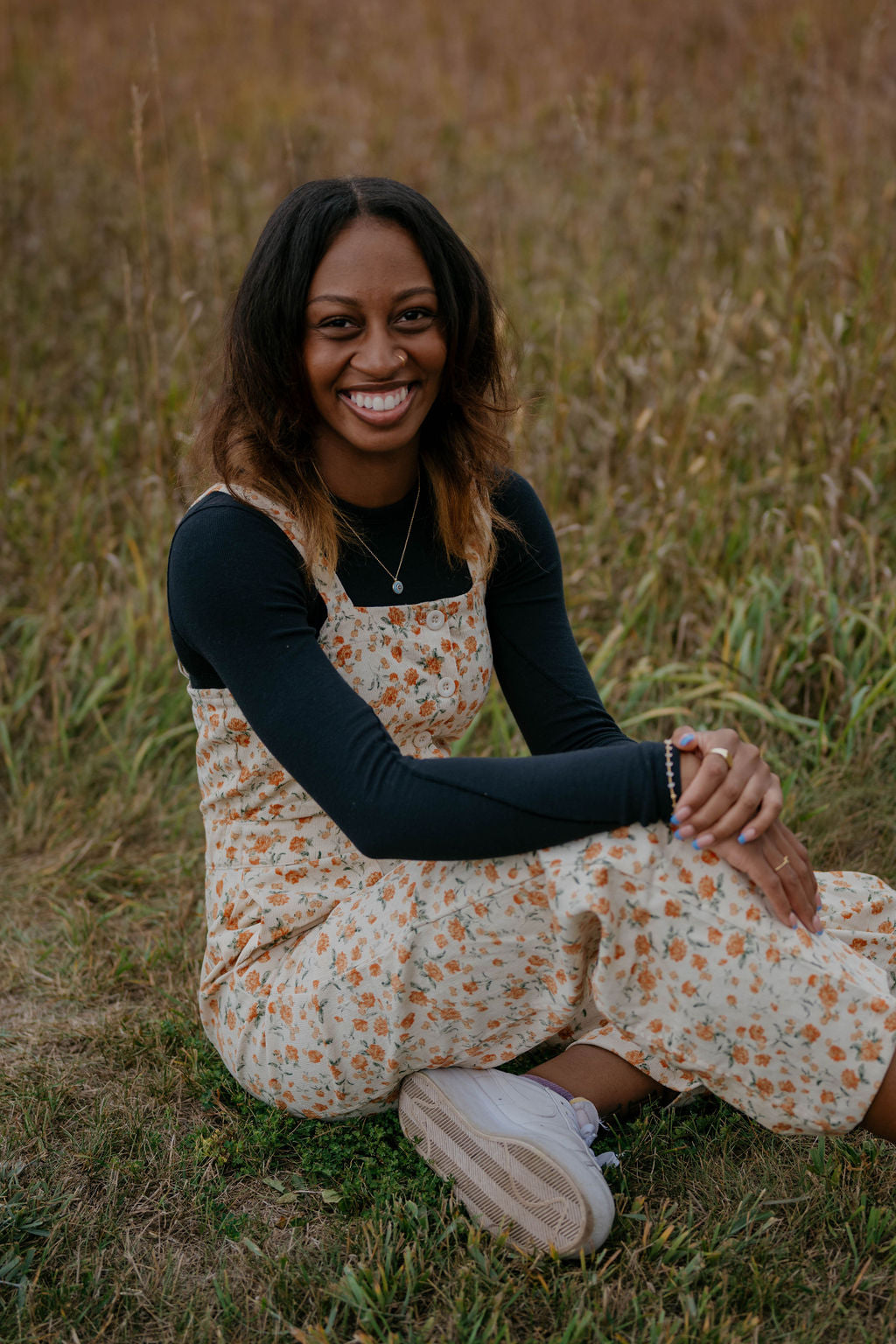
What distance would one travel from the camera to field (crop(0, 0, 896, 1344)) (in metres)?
1.62

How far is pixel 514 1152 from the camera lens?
5.25ft

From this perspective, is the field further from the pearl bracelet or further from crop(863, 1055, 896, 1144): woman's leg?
the pearl bracelet

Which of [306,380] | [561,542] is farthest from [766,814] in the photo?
[561,542]

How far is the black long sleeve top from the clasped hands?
0.04 m


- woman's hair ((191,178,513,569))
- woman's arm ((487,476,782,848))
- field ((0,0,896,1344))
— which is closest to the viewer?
field ((0,0,896,1344))

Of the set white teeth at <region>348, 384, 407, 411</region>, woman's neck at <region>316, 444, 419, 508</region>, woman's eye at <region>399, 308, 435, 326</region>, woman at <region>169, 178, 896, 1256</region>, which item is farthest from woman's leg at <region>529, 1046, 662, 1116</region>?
woman's eye at <region>399, 308, 435, 326</region>

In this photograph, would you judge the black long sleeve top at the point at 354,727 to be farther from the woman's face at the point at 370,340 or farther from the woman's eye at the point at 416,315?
the woman's eye at the point at 416,315

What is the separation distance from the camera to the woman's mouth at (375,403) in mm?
1841

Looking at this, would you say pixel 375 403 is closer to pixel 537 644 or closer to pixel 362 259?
pixel 362 259

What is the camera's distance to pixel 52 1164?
1865mm

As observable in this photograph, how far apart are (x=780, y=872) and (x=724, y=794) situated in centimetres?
12

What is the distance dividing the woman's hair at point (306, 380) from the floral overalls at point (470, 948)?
8cm

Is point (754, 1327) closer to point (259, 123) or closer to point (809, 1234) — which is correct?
point (809, 1234)

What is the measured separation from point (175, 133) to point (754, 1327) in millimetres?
5750
